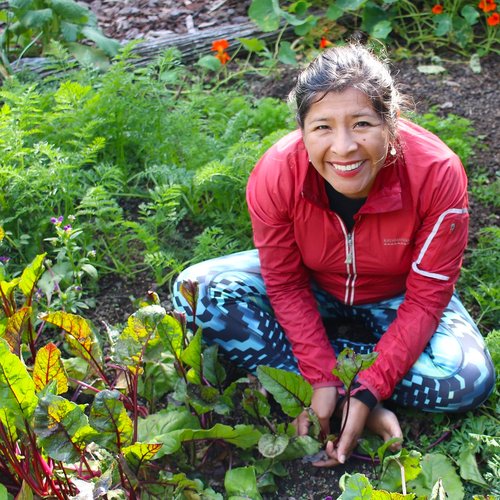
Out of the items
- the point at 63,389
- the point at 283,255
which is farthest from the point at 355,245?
the point at 63,389

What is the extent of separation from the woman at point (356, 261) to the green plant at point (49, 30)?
203cm

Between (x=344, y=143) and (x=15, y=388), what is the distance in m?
1.02

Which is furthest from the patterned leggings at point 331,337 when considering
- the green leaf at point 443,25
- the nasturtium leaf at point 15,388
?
the green leaf at point 443,25

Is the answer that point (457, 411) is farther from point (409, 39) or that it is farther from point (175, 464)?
point (409, 39)

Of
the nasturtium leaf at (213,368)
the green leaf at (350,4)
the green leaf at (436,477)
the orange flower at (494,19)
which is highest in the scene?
the green leaf at (350,4)

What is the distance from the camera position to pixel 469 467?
2252 millimetres

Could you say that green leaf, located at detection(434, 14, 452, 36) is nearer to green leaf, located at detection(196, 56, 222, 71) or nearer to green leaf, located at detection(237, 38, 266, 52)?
green leaf, located at detection(237, 38, 266, 52)

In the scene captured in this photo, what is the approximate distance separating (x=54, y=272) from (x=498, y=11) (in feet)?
9.40

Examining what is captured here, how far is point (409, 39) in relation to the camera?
442 cm

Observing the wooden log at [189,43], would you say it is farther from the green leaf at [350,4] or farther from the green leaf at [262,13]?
the green leaf at [350,4]

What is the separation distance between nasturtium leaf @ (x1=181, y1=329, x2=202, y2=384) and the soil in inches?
15.5

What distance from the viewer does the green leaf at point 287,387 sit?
2.23 metres

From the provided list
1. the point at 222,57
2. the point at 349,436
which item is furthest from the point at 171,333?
the point at 222,57

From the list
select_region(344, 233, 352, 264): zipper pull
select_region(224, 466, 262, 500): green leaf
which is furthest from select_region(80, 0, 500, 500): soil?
select_region(344, 233, 352, 264): zipper pull
